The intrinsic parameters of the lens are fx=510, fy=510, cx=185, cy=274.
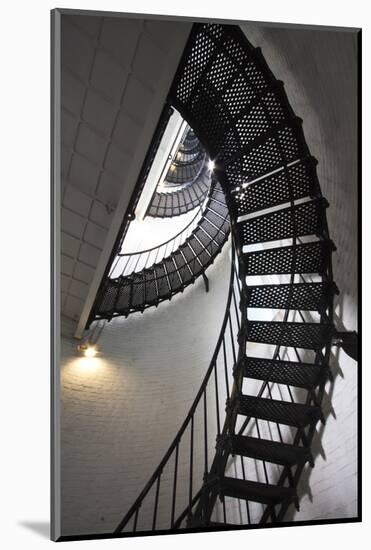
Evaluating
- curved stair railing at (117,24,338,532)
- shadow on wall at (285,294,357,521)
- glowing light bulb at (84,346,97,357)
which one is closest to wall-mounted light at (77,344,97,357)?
glowing light bulb at (84,346,97,357)

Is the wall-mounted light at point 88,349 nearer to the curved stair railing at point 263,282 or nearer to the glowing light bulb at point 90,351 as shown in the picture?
the glowing light bulb at point 90,351

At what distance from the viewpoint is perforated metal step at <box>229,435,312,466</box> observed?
7.73 feet

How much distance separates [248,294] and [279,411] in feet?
1.88

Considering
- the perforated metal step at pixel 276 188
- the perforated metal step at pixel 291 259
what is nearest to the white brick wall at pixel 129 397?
the perforated metal step at pixel 291 259

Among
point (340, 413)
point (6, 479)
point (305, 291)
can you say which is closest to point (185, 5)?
point (305, 291)

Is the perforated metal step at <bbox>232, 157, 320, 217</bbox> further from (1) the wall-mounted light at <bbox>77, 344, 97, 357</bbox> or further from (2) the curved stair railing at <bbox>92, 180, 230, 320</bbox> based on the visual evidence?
(1) the wall-mounted light at <bbox>77, 344, 97, 357</bbox>

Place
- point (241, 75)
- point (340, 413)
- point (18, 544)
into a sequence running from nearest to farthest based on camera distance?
point (18, 544) < point (241, 75) < point (340, 413)

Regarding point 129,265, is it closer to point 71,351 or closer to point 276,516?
point 71,351

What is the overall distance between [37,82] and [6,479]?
1579 mm

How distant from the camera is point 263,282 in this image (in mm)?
2531

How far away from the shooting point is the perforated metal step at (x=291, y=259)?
2.40 metres

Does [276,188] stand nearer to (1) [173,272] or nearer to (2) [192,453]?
(1) [173,272]

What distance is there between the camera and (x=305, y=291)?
2414mm

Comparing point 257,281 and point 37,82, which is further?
point 257,281
